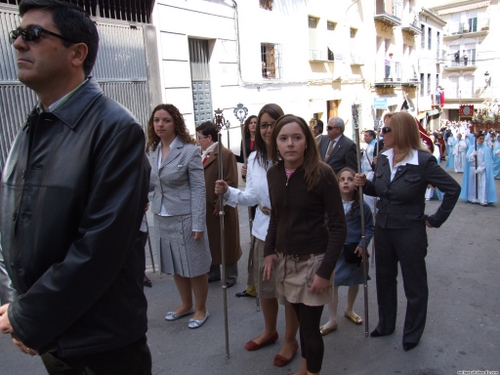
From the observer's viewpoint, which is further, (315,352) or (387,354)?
(387,354)

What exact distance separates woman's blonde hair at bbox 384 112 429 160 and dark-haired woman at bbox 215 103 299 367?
0.92 metres

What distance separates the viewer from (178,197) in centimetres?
366

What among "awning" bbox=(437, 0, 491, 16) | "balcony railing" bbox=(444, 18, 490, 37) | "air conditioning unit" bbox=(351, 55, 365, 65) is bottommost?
"air conditioning unit" bbox=(351, 55, 365, 65)

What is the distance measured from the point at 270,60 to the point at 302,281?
11.9 m

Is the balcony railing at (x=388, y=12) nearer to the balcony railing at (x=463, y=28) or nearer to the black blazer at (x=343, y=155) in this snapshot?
the black blazer at (x=343, y=155)

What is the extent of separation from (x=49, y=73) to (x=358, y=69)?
67.3ft

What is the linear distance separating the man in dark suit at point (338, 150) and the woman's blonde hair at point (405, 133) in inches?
67.4

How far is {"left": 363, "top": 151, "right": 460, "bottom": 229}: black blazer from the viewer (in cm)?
315

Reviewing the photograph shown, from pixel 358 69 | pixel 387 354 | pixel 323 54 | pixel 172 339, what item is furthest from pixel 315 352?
pixel 358 69

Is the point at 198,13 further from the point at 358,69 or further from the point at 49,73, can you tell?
the point at 358,69

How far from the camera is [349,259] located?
363 centimetres

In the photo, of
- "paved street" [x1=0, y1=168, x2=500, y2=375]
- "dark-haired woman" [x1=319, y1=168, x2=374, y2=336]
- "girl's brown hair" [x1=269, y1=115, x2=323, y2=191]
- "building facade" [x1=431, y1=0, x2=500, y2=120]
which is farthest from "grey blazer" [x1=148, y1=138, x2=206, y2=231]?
"building facade" [x1=431, y1=0, x2=500, y2=120]

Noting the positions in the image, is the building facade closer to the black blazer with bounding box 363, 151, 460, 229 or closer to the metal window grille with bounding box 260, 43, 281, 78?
the metal window grille with bounding box 260, 43, 281, 78

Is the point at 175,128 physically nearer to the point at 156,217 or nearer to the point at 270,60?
the point at 156,217
